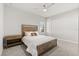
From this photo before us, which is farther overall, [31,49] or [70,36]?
[70,36]

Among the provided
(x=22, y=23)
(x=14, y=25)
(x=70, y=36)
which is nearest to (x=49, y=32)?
(x=70, y=36)

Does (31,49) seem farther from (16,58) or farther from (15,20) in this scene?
(15,20)

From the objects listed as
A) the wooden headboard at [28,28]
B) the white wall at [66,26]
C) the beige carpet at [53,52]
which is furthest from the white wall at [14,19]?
the white wall at [66,26]

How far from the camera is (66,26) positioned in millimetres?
5438

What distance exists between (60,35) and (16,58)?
18.3 feet

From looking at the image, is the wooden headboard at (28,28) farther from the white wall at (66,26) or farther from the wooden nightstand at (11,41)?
the white wall at (66,26)

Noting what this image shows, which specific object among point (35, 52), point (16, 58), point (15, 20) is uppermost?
point (15, 20)

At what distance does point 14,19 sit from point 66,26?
13.6 ft

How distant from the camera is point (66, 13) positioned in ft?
17.8

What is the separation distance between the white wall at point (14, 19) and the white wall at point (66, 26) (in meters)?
2.61

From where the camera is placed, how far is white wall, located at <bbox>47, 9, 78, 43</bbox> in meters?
4.89

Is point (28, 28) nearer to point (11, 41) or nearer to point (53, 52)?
point (11, 41)

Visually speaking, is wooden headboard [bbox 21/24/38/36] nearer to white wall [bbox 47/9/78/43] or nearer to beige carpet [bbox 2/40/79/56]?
beige carpet [bbox 2/40/79/56]

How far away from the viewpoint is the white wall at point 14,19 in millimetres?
4020
